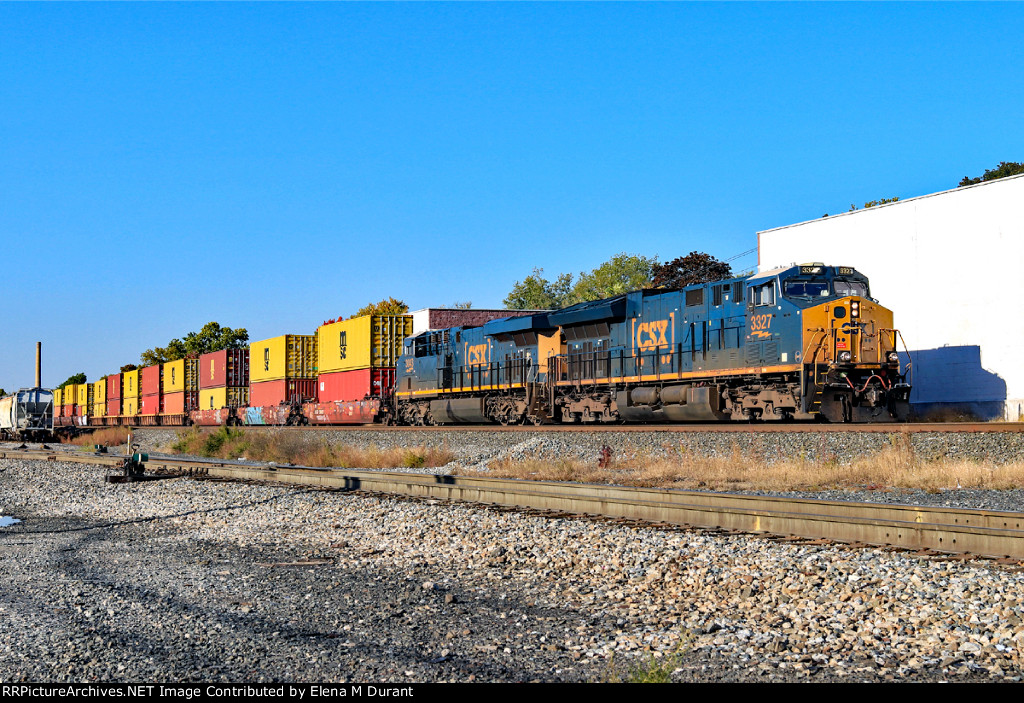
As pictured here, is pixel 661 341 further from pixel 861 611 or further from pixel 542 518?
pixel 861 611

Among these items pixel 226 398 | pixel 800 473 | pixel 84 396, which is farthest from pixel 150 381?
pixel 800 473

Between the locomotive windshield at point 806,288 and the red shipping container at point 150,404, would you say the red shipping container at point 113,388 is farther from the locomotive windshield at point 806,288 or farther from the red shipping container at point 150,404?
the locomotive windshield at point 806,288

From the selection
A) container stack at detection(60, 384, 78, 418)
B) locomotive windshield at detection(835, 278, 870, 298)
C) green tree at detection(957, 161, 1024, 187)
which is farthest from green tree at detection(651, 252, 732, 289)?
container stack at detection(60, 384, 78, 418)

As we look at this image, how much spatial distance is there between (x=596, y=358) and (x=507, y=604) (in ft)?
55.8

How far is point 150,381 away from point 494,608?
53.4 meters

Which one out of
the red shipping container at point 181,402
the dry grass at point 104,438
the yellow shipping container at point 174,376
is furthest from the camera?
the yellow shipping container at point 174,376

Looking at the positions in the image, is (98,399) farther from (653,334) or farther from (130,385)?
(653,334)

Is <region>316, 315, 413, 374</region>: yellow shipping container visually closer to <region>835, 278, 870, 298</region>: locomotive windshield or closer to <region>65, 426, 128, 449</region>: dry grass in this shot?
<region>65, 426, 128, 449</region>: dry grass

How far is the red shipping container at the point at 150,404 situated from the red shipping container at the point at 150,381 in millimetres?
185

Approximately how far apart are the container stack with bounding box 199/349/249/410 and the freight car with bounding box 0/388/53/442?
7.51 meters

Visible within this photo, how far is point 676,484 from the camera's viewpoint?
47.8 feet

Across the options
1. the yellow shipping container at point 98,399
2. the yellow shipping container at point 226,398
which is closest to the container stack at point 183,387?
the yellow shipping container at point 226,398

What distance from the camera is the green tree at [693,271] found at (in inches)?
2212

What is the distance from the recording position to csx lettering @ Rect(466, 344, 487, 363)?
28.3 m
